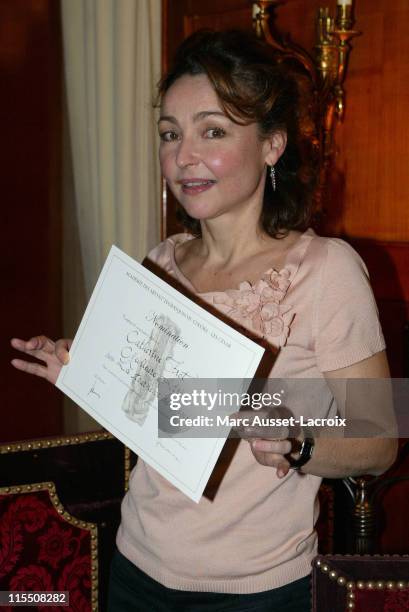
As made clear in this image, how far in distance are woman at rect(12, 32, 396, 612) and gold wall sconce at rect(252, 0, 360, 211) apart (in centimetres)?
76

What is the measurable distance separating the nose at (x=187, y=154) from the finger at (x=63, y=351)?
36 centimetres

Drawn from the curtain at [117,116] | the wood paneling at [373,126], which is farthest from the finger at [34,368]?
the wood paneling at [373,126]

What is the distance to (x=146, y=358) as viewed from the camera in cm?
121

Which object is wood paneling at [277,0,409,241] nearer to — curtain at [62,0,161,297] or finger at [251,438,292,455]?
curtain at [62,0,161,297]

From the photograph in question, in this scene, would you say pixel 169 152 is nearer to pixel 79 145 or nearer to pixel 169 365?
pixel 169 365

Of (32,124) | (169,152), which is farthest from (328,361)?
(32,124)

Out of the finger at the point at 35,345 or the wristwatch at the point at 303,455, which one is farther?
the finger at the point at 35,345

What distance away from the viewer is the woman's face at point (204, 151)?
51.5 inches

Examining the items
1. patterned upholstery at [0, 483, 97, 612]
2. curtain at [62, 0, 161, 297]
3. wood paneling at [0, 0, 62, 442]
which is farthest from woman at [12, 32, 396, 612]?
wood paneling at [0, 0, 62, 442]

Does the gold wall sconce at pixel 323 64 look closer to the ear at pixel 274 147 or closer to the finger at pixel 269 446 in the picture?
the ear at pixel 274 147

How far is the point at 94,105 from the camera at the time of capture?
2.41m

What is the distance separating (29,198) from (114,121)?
67 cm

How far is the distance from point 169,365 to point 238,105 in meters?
0.46

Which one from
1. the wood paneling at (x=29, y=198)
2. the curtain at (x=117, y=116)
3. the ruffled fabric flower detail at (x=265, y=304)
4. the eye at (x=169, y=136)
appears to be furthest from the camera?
the wood paneling at (x=29, y=198)
